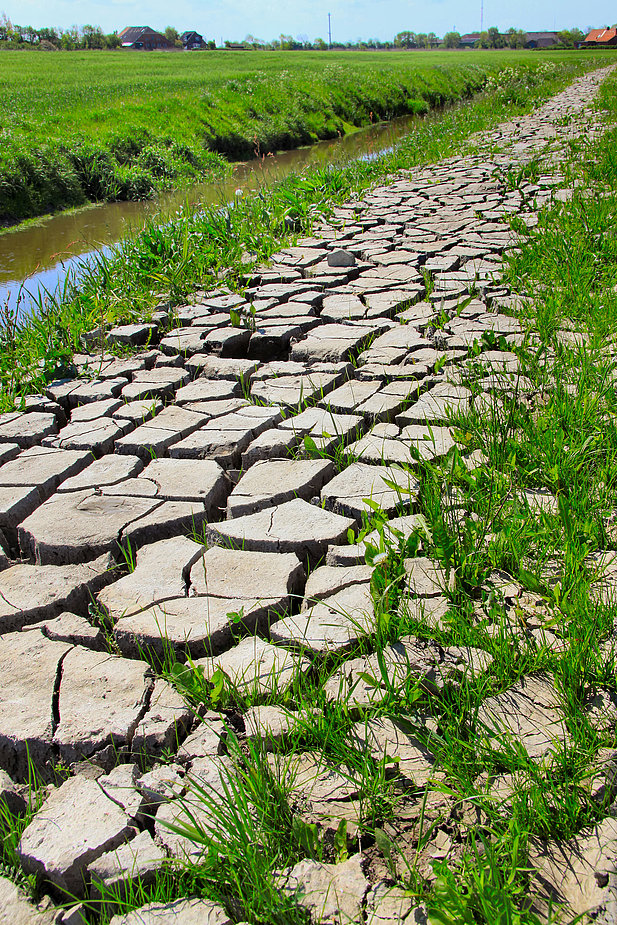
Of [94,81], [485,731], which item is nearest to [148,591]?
[485,731]

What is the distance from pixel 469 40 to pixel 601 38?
22881 mm

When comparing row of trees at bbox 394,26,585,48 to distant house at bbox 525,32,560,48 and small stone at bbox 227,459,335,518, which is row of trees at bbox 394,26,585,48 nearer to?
distant house at bbox 525,32,560,48

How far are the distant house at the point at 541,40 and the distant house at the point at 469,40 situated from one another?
6.80 metres

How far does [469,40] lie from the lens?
316 ft

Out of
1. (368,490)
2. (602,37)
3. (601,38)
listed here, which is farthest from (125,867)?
(602,37)

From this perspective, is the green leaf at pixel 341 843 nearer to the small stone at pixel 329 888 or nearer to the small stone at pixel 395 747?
the small stone at pixel 329 888

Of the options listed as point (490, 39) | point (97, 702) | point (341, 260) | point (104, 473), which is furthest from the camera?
point (490, 39)

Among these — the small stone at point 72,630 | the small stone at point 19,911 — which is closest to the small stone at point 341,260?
the small stone at point 72,630

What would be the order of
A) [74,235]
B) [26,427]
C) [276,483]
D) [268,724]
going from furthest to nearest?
1. [74,235]
2. [26,427]
3. [276,483]
4. [268,724]

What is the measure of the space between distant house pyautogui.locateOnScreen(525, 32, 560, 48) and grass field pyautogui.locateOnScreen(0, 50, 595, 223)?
258 ft

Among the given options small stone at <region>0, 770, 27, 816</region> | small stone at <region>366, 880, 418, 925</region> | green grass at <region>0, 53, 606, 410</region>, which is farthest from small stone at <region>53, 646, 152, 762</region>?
green grass at <region>0, 53, 606, 410</region>

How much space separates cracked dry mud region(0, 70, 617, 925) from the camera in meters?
1.28

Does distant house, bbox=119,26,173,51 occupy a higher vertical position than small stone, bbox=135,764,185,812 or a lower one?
higher

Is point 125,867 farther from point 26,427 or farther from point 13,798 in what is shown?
point 26,427
